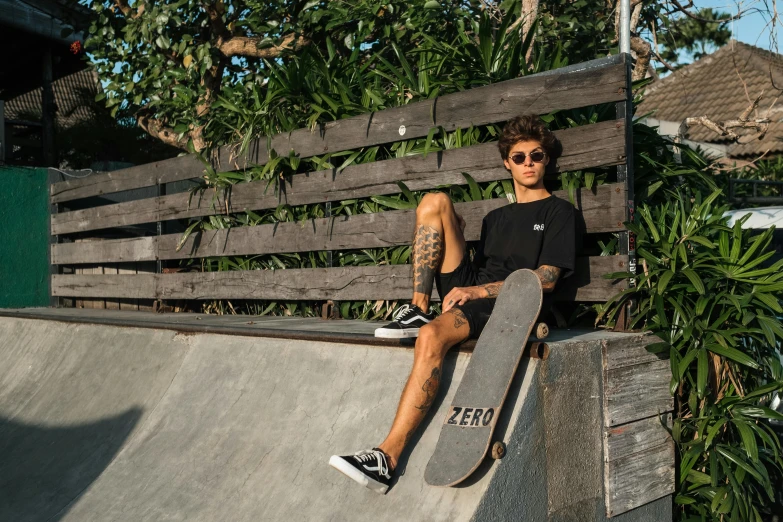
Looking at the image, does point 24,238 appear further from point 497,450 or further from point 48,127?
point 497,450

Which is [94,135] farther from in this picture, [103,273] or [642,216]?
[642,216]

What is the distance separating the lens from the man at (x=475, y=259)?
148 inches

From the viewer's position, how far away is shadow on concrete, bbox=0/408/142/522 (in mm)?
4969

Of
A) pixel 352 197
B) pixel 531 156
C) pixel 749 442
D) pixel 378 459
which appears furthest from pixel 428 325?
pixel 352 197

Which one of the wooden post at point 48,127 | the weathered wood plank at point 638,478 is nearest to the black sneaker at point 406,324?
the weathered wood plank at point 638,478

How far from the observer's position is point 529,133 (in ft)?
14.7

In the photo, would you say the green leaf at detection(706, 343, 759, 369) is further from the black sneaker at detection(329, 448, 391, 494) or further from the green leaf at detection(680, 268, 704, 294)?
the black sneaker at detection(329, 448, 391, 494)

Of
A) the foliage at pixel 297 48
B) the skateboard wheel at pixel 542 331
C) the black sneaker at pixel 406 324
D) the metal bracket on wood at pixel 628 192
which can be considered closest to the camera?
the skateboard wheel at pixel 542 331

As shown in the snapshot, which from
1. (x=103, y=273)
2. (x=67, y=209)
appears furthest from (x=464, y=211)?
(x=67, y=209)

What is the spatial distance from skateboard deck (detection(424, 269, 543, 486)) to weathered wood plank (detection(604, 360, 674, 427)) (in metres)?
0.62

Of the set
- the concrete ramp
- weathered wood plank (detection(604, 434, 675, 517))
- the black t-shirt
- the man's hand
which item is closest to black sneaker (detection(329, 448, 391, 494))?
the concrete ramp

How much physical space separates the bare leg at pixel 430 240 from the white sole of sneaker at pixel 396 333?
41cm

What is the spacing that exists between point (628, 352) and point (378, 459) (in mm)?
1462

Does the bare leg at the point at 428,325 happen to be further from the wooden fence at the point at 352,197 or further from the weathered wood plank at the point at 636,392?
the weathered wood plank at the point at 636,392
